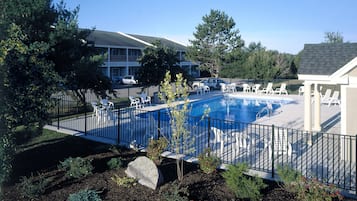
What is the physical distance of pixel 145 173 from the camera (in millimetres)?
7562

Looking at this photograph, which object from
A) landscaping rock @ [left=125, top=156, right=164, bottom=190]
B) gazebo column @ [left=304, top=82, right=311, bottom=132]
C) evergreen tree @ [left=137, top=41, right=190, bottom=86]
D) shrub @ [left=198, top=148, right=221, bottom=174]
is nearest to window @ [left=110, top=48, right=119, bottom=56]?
evergreen tree @ [left=137, top=41, right=190, bottom=86]

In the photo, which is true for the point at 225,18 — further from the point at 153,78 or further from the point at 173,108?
the point at 173,108

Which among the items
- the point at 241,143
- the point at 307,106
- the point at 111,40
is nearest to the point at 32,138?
the point at 241,143

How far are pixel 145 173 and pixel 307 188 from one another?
11.5 feet

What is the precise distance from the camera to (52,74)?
8484 mm

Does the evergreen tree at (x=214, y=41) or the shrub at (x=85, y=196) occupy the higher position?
the evergreen tree at (x=214, y=41)

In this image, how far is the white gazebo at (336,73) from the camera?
9.99 m

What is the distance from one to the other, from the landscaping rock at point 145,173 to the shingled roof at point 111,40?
3886 cm

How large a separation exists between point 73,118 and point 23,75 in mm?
9957

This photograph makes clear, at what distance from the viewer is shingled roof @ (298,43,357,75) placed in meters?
10.9

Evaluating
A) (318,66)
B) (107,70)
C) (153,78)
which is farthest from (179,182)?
(107,70)

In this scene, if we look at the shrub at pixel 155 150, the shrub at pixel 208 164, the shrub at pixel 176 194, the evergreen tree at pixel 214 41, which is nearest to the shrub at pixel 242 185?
the shrub at pixel 176 194

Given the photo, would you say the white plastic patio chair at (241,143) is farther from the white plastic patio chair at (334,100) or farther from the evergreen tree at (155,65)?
the white plastic patio chair at (334,100)

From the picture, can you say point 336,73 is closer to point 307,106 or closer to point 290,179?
point 307,106
